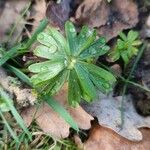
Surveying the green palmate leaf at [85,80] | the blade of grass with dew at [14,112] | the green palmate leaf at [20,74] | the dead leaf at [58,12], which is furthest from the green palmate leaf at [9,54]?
the green palmate leaf at [85,80]

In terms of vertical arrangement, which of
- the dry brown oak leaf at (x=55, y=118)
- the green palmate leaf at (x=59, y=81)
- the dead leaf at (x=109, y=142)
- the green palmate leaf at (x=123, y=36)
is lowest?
the dead leaf at (x=109, y=142)

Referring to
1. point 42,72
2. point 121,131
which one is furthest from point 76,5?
point 121,131

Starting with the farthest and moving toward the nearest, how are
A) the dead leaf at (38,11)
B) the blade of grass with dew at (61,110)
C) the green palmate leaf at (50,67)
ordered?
the dead leaf at (38,11)
the blade of grass with dew at (61,110)
the green palmate leaf at (50,67)

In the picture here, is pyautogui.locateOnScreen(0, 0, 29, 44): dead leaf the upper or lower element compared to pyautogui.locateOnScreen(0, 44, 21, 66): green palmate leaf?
upper

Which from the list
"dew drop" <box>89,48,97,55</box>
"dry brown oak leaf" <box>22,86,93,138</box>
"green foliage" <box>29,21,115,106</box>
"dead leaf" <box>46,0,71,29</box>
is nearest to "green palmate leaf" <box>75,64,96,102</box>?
"green foliage" <box>29,21,115,106</box>

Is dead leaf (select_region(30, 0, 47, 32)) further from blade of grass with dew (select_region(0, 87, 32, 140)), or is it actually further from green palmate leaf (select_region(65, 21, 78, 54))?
blade of grass with dew (select_region(0, 87, 32, 140))

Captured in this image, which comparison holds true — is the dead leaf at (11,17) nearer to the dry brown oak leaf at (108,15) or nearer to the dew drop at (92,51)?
the dry brown oak leaf at (108,15)

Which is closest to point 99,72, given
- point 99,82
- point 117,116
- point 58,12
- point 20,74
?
point 99,82
